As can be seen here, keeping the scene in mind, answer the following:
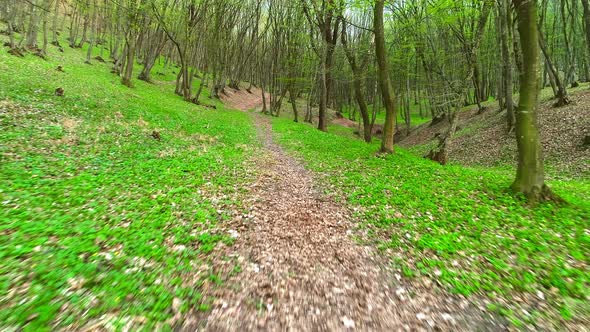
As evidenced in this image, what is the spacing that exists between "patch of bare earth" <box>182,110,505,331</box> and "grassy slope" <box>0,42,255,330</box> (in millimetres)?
574

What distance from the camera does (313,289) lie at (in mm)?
4594

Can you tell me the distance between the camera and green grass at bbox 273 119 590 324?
4750 mm

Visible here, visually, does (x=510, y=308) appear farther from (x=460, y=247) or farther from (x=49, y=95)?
(x=49, y=95)

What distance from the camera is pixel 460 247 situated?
19.1ft

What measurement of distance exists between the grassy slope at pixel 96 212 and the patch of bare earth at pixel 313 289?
1.88 ft

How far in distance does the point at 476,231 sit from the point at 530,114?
4290 mm

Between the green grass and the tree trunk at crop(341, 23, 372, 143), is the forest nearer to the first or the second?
the green grass

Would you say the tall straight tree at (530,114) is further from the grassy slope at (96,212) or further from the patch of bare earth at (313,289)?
the grassy slope at (96,212)

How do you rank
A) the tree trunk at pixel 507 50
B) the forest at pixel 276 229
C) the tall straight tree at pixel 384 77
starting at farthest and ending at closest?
the tree trunk at pixel 507 50 → the tall straight tree at pixel 384 77 → the forest at pixel 276 229

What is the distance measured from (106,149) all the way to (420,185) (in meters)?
11.4

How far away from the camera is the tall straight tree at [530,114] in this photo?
7.84 meters

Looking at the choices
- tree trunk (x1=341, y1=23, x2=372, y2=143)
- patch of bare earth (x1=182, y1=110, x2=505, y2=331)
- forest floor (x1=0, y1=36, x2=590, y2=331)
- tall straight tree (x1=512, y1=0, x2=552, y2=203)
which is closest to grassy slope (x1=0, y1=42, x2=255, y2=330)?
forest floor (x1=0, y1=36, x2=590, y2=331)

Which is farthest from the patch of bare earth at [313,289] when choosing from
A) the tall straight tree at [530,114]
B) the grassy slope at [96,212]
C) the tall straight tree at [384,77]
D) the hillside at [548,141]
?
the hillside at [548,141]

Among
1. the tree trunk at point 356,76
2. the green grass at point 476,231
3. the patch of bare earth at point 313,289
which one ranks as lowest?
the patch of bare earth at point 313,289
